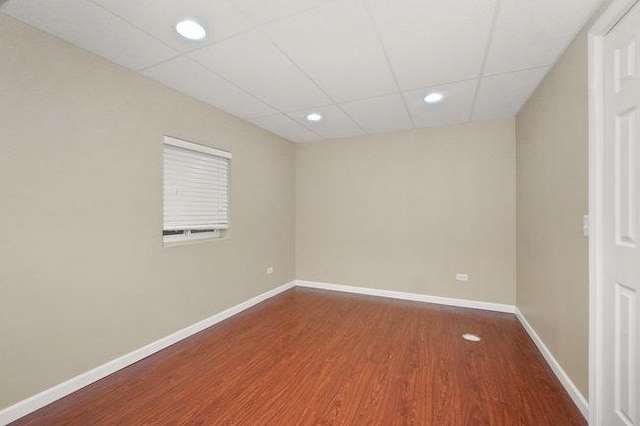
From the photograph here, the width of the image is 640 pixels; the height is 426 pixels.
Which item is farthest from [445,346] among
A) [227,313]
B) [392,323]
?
[227,313]

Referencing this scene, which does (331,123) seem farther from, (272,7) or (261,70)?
(272,7)

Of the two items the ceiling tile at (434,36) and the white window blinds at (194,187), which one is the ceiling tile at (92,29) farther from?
the ceiling tile at (434,36)

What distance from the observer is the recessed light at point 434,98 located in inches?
106

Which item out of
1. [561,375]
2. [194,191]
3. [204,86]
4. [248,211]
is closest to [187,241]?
[194,191]

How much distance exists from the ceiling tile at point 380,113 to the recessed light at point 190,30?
5.30ft

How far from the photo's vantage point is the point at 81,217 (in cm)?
193

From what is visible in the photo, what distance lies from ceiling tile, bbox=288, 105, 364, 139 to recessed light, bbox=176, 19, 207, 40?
1516mm

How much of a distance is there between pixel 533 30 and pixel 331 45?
53.7 inches

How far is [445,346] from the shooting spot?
252 cm

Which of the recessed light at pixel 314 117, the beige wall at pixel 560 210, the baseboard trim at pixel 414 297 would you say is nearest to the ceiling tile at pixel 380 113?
the recessed light at pixel 314 117

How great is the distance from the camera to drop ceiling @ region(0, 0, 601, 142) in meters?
1.56

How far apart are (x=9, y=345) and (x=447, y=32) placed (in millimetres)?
3480

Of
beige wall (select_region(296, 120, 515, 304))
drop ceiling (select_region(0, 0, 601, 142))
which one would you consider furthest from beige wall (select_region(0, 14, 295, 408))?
beige wall (select_region(296, 120, 515, 304))

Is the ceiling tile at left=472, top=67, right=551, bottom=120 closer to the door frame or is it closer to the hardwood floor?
the door frame
